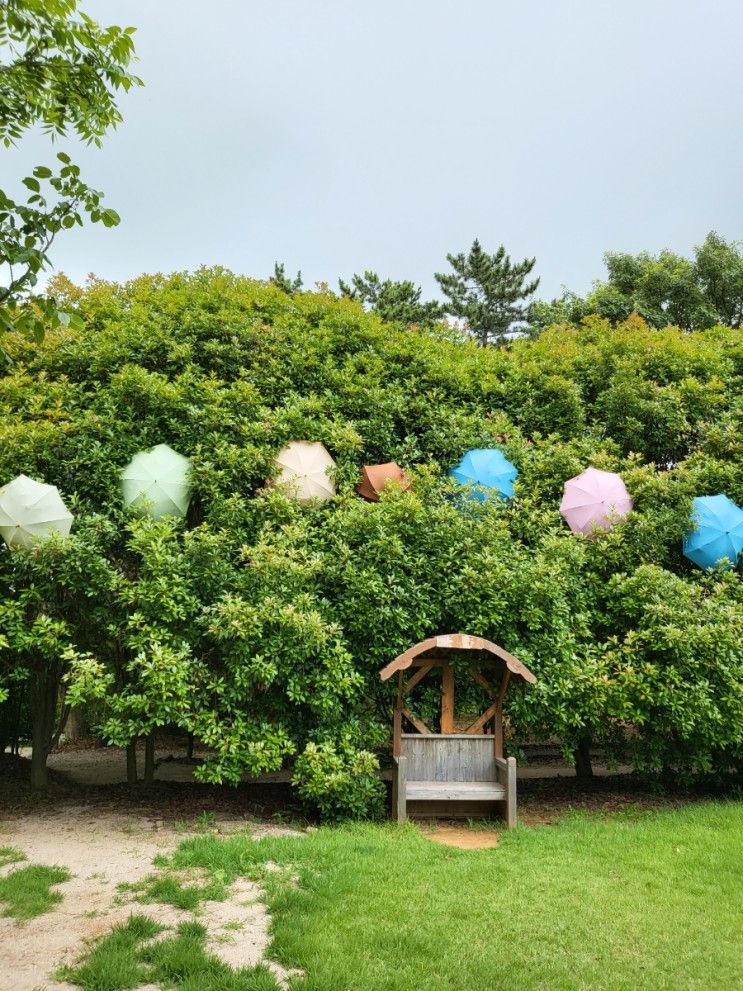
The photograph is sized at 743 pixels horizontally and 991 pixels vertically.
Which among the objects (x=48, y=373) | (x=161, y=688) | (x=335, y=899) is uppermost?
(x=48, y=373)

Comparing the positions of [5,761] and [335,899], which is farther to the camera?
[5,761]

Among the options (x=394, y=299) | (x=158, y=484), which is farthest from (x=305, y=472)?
(x=394, y=299)

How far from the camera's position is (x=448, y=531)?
370 inches

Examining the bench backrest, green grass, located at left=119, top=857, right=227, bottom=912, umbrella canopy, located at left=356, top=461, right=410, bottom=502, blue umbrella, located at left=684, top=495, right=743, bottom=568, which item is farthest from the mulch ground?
umbrella canopy, located at left=356, top=461, right=410, bottom=502

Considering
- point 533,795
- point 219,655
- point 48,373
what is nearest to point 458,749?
point 533,795

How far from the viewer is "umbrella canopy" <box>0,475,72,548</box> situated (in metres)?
8.49

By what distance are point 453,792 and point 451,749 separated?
604mm

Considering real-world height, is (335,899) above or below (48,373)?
below

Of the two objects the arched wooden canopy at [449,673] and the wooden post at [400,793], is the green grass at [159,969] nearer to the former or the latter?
the wooden post at [400,793]

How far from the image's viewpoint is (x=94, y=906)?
5641mm

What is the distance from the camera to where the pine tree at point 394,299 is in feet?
75.3

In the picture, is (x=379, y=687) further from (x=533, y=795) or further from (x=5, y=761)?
(x=5, y=761)

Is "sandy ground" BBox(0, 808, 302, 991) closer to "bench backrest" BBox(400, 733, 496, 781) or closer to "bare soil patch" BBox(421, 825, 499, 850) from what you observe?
"bare soil patch" BBox(421, 825, 499, 850)

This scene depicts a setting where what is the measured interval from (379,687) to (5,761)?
6533 mm
